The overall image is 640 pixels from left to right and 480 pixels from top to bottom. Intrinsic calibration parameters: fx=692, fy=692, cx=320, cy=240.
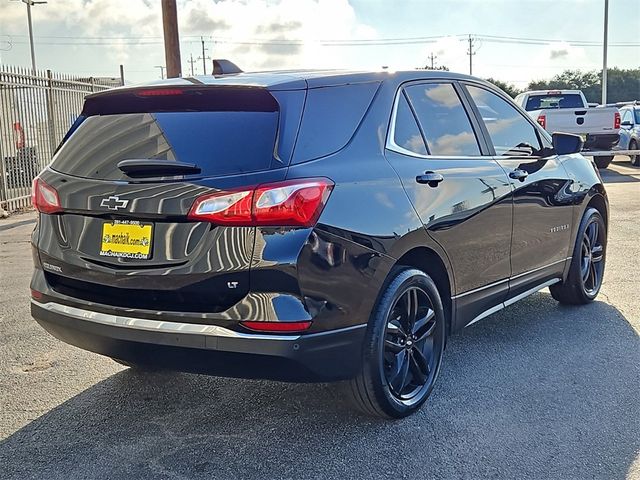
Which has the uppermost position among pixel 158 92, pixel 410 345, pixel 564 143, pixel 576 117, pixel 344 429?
pixel 158 92

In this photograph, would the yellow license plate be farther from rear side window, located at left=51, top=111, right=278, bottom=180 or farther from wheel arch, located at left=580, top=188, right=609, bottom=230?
wheel arch, located at left=580, top=188, right=609, bottom=230

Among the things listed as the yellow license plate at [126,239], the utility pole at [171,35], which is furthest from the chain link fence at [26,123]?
the yellow license plate at [126,239]

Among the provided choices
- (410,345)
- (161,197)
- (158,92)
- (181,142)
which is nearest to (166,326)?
(161,197)

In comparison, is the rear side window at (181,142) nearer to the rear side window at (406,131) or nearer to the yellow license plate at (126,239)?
the yellow license plate at (126,239)

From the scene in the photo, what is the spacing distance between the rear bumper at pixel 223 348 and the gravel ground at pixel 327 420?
1.40 ft

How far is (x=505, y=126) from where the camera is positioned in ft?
15.4

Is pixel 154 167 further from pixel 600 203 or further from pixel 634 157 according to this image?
pixel 634 157

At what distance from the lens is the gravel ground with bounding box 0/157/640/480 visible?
9.97 feet

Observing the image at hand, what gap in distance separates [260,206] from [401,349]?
1194 millimetres

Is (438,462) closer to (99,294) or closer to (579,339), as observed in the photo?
(99,294)

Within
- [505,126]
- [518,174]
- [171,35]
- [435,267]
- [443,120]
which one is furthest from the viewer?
[171,35]

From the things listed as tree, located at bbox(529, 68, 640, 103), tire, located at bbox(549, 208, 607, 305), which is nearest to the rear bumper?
tire, located at bbox(549, 208, 607, 305)

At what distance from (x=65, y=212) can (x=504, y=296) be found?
271 centimetres

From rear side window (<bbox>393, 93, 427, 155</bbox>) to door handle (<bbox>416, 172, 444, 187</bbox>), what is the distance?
0.47 ft
